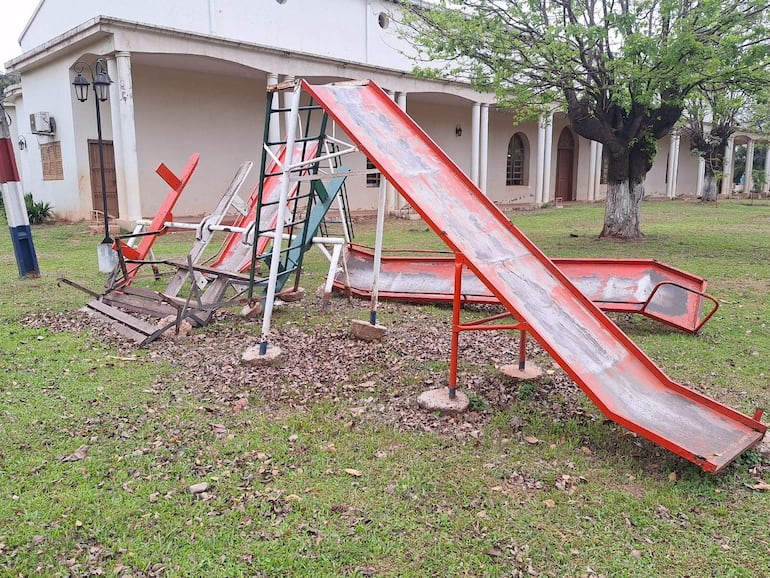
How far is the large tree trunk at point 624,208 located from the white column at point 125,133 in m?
9.65

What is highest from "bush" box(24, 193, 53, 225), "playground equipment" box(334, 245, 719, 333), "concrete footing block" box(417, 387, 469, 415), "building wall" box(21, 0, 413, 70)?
"building wall" box(21, 0, 413, 70)

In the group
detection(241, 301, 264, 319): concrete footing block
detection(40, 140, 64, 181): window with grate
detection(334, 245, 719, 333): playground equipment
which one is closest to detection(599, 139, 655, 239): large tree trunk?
detection(334, 245, 719, 333): playground equipment

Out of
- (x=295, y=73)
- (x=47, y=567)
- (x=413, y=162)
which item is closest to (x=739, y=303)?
(x=413, y=162)

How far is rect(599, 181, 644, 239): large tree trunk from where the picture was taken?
12094mm

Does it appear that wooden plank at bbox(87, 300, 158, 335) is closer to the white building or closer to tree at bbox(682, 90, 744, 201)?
the white building

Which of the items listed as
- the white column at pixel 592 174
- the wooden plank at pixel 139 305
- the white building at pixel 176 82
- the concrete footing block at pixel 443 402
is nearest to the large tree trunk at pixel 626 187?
the white building at pixel 176 82

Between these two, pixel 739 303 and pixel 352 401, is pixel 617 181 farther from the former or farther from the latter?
pixel 352 401

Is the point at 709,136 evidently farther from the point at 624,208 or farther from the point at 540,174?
the point at 624,208

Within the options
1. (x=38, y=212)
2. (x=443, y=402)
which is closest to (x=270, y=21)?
(x=38, y=212)

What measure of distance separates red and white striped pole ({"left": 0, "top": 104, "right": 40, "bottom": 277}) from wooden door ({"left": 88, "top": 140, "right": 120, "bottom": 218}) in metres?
6.26

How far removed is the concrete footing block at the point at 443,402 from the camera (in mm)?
3898

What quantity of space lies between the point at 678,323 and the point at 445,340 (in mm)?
2249

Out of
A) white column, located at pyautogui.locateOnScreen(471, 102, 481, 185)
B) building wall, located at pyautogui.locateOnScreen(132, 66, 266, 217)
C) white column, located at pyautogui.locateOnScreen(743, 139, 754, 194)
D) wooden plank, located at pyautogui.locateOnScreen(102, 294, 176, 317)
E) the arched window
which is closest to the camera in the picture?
wooden plank, located at pyautogui.locateOnScreen(102, 294, 176, 317)

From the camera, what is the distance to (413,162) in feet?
15.2
